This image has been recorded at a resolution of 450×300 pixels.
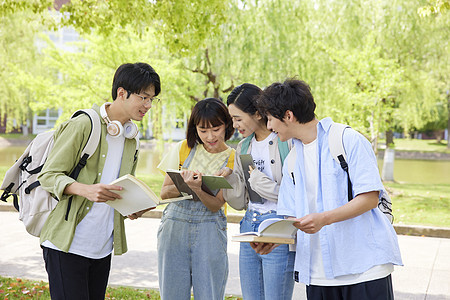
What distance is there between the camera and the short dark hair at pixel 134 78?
3.04m

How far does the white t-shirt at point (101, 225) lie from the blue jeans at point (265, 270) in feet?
2.49

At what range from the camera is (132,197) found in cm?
280

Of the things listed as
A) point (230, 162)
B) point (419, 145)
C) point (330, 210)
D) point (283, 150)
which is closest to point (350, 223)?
point (330, 210)

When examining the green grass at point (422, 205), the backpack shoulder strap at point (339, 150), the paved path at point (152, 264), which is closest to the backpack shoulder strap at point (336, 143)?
the backpack shoulder strap at point (339, 150)

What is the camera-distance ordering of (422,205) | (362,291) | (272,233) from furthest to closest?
(422,205) → (272,233) → (362,291)

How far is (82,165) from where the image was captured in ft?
9.55

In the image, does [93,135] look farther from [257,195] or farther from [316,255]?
[316,255]

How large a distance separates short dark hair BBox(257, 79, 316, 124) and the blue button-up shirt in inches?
3.8

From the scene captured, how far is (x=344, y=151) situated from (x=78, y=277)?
1.49 metres

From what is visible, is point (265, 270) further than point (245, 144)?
No

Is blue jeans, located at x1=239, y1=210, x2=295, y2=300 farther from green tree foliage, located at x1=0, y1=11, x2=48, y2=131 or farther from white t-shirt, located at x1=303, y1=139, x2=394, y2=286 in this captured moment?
green tree foliage, located at x1=0, y1=11, x2=48, y2=131

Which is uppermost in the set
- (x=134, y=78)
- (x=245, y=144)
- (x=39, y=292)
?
(x=134, y=78)

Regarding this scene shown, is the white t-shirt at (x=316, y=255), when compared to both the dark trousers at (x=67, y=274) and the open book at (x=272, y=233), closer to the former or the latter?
the open book at (x=272, y=233)

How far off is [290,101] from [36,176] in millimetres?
1385
